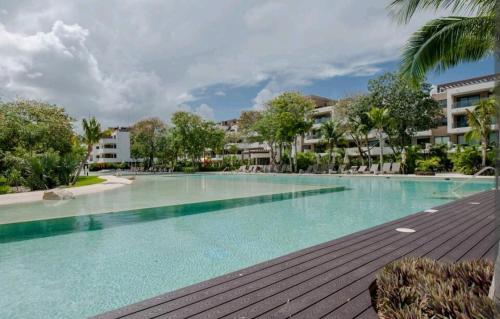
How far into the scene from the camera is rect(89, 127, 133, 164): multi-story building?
250ft

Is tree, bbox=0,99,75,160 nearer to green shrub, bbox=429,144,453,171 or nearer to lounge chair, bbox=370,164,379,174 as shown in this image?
lounge chair, bbox=370,164,379,174

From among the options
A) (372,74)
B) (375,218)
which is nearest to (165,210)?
(375,218)

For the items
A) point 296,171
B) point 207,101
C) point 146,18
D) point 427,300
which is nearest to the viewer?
point 427,300

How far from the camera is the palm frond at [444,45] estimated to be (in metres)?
7.11

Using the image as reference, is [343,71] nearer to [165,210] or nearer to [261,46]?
[261,46]

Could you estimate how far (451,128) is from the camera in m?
34.0

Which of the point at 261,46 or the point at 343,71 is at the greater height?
the point at 343,71

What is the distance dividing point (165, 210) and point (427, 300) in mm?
10632

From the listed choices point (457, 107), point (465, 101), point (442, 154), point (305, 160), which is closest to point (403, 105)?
point (442, 154)

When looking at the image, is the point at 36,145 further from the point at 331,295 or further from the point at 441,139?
the point at 441,139

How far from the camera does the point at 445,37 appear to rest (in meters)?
7.43

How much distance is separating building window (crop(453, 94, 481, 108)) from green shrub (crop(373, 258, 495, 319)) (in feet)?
121

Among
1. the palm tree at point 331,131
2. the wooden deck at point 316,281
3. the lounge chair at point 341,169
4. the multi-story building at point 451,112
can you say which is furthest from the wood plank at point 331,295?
the palm tree at point 331,131

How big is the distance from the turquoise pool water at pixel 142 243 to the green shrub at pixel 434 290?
3.42 metres
